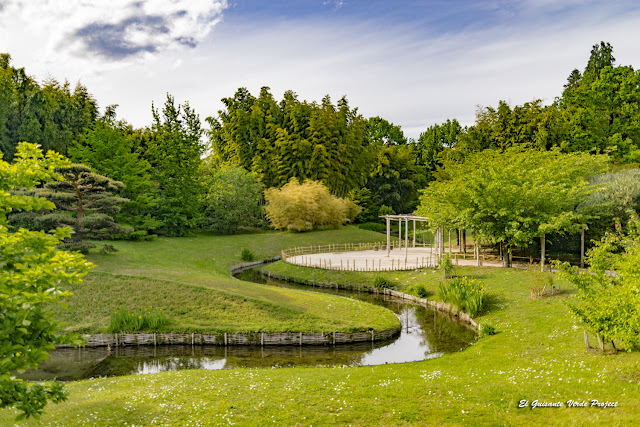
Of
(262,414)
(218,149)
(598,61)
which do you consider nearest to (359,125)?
(218,149)

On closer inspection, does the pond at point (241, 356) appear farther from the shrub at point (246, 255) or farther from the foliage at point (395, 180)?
the foliage at point (395, 180)

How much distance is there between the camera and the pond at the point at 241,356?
1838cm

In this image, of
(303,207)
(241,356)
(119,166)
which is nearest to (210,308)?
(241,356)

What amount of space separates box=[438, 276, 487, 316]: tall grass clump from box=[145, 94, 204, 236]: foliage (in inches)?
1349

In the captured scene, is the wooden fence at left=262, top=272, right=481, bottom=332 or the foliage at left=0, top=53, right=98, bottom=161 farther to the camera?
the foliage at left=0, top=53, right=98, bottom=161

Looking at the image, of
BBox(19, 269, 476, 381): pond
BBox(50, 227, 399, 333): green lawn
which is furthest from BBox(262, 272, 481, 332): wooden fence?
BBox(50, 227, 399, 333): green lawn

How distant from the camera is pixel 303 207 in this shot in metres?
56.5

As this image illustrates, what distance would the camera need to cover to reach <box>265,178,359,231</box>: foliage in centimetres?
5616

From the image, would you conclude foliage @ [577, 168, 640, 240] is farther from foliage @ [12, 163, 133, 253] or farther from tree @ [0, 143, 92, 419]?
foliage @ [12, 163, 133, 253]

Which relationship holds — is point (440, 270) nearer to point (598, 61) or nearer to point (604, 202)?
point (604, 202)

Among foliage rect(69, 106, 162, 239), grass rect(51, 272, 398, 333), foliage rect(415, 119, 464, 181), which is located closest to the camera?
grass rect(51, 272, 398, 333)

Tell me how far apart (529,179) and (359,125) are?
139 feet

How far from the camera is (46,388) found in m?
6.43

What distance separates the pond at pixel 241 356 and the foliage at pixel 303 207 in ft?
114
